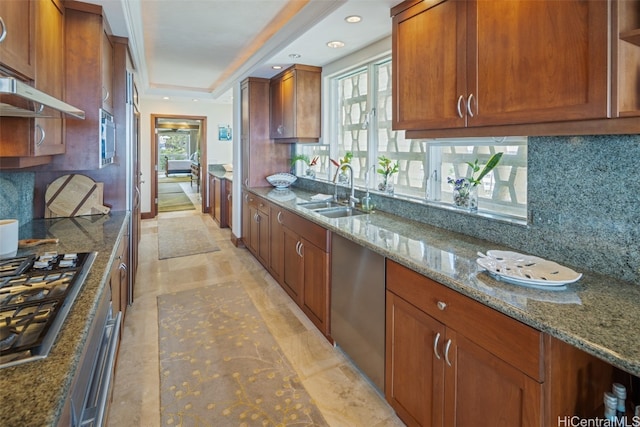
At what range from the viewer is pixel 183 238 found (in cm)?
572

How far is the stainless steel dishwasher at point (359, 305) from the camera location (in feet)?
A: 6.43

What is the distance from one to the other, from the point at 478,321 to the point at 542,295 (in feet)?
0.76

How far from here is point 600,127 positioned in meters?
1.24

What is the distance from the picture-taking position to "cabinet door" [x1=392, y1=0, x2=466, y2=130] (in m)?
1.76

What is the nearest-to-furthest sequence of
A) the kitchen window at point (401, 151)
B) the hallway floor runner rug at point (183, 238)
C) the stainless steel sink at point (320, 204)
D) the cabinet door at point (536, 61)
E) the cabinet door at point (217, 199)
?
the cabinet door at point (536, 61), the kitchen window at point (401, 151), the stainless steel sink at point (320, 204), the hallway floor runner rug at point (183, 238), the cabinet door at point (217, 199)

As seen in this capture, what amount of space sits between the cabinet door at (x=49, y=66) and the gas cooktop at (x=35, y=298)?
1.81 ft

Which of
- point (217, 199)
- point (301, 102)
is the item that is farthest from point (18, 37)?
point (217, 199)

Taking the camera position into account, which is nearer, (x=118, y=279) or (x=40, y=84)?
(x=40, y=84)

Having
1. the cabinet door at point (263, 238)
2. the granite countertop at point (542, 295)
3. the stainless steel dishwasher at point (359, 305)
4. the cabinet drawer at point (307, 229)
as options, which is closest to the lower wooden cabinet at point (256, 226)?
the cabinet door at point (263, 238)

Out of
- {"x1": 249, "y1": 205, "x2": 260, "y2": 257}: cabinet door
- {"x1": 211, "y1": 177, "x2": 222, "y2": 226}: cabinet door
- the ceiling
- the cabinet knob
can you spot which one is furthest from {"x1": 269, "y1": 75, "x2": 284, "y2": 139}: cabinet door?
the cabinet knob

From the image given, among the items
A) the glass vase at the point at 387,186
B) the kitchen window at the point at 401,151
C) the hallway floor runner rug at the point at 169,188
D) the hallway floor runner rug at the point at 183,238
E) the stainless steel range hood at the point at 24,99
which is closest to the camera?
the stainless steel range hood at the point at 24,99

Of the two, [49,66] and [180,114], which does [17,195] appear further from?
[180,114]

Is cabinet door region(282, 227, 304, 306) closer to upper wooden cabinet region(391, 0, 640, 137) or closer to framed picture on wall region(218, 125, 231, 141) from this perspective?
upper wooden cabinet region(391, 0, 640, 137)

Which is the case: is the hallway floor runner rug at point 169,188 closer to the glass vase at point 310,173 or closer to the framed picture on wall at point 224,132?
the framed picture on wall at point 224,132
